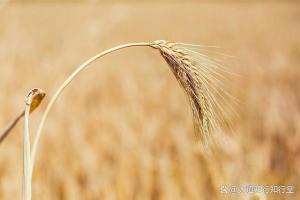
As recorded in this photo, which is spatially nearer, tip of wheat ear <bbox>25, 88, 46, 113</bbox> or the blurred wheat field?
tip of wheat ear <bbox>25, 88, 46, 113</bbox>

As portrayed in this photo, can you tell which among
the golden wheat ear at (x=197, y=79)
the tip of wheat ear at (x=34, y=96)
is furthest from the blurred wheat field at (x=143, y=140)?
the tip of wheat ear at (x=34, y=96)

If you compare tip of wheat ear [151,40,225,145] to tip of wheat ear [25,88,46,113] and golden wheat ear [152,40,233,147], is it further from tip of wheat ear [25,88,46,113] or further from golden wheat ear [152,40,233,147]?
tip of wheat ear [25,88,46,113]

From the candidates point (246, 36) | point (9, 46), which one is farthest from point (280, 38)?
point (9, 46)

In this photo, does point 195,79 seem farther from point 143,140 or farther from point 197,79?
point 143,140

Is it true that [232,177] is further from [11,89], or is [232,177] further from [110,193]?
[11,89]

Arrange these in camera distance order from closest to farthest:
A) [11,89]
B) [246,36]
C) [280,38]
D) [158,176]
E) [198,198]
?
1. [198,198]
2. [158,176]
3. [11,89]
4. [280,38]
5. [246,36]

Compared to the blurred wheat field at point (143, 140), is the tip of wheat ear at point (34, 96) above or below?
above

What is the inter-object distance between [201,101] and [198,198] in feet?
3.18

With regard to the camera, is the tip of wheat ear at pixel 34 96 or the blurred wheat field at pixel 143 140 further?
the blurred wheat field at pixel 143 140

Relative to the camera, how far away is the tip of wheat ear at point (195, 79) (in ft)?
2.17

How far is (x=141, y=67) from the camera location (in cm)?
469

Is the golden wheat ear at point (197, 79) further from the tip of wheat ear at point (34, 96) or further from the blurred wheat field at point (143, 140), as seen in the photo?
the tip of wheat ear at point (34, 96)

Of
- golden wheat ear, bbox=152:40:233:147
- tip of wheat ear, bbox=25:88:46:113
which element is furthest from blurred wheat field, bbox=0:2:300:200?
tip of wheat ear, bbox=25:88:46:113

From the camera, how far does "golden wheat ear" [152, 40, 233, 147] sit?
0.66m
